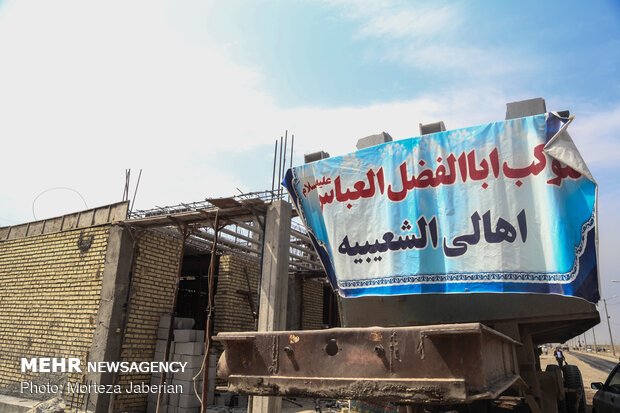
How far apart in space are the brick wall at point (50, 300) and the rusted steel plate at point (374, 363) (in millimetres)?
7518

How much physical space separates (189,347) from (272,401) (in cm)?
308

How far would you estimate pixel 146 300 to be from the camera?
9.52 m

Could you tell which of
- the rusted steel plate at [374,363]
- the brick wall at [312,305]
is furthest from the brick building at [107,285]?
the rusted steel plate at [374,363]

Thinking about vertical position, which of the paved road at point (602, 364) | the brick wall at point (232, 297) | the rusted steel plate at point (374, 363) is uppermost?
the brick wall at point (232, 297)

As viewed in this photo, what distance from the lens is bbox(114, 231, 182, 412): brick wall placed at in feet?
29.2

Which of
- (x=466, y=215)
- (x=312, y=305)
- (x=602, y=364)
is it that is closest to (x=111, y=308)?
(x=312, y=305)

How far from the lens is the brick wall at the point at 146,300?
8906mm

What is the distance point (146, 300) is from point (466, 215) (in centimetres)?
783

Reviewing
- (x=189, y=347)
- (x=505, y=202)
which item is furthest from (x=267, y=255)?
(x=505, y=202)

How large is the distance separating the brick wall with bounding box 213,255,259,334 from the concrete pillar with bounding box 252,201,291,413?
3.69m

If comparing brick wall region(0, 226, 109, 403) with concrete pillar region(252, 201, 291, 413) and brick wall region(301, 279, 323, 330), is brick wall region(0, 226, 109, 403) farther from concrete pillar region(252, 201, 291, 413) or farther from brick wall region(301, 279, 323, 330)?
brick wall region(301, 279, 323, 330)

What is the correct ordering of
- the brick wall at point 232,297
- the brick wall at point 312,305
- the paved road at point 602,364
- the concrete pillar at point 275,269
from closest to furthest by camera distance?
the concrete pillar at point 275,269 < the brick wall at point 232,297 < the brick wall at point 312,305 < the paved road at point 602,364

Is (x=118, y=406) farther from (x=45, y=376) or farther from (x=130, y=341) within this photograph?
(x=45, y=376)

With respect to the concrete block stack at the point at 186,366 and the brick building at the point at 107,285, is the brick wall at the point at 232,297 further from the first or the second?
the concrete block stack at the point at 186,366
